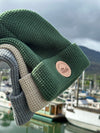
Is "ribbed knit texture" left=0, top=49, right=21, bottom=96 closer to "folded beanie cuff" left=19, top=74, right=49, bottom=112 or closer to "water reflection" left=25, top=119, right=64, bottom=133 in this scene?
"folded beanie cuff" left=19, top=74, right=49, bottom=112

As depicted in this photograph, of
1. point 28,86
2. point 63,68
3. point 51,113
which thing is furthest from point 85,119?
point 28,86

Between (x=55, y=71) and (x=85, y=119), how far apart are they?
7.76 metres

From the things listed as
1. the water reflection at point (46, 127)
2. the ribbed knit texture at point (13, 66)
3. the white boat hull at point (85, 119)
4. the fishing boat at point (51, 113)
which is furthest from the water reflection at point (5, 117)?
the ribbed knit texture at point (13, 66)

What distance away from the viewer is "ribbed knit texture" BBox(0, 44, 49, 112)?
6.37 ft

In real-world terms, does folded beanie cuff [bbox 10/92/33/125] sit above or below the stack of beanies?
below

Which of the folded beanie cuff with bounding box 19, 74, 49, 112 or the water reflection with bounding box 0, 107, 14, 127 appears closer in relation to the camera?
the folded beanie cuff with bounding box 19, 74, 49, 112

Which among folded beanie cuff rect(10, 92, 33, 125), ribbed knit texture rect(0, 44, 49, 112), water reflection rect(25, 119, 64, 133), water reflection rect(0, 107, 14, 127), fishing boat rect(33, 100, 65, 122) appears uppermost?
ribbed knit texture rect(0, 44, 49, 112)

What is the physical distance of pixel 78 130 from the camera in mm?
9523

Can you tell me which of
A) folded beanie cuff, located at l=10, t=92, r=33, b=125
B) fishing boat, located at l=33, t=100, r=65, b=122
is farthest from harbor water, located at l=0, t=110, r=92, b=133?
folded beanie cuff, located at l=10, t=92, r=33, b=125

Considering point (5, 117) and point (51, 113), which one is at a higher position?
point (51, 113)

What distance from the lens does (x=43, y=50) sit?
2.39m

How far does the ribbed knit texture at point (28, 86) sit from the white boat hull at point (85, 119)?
767cm

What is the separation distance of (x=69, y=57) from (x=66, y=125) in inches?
332

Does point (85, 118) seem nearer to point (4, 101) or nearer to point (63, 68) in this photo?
point (4, 101)
